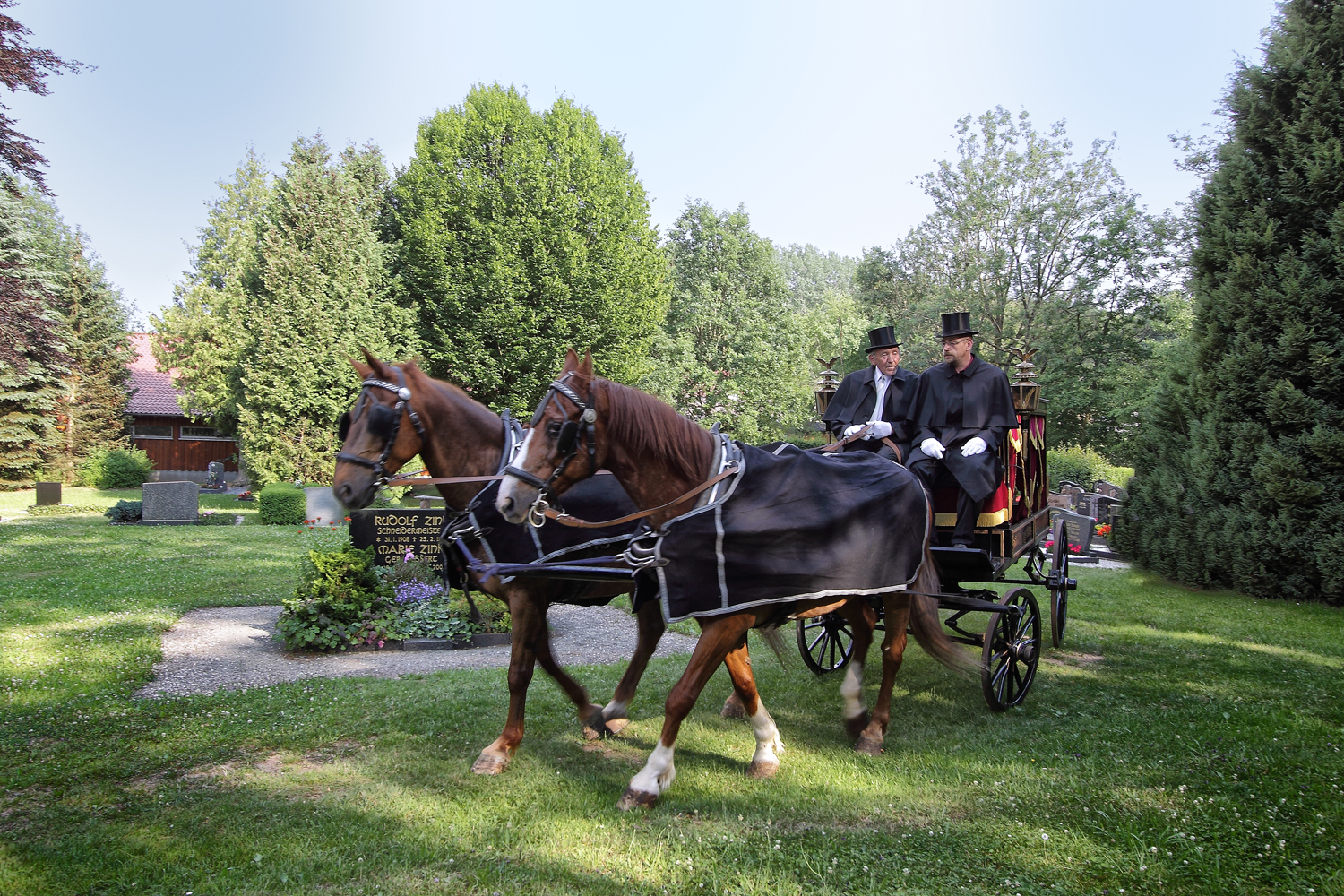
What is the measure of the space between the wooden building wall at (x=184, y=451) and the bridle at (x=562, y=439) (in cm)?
3921

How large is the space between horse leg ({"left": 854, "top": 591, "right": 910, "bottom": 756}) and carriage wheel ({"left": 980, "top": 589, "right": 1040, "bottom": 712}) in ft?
2.40

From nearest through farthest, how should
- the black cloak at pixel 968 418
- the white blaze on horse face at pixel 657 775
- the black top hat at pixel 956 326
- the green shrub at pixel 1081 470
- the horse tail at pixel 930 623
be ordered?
1. the white blaze on horse face at pixel 657 775
2. the horse tail at pixel 930 623
3. the black cloak at pixel 968 418
4. the black top hat at pixel 956 326
5. the green shrub at pixel 1081 470

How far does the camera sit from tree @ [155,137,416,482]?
74.3 feet

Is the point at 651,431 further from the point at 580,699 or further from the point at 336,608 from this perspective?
the point at 336,608

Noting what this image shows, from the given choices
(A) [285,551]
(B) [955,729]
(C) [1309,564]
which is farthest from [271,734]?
(C) [1309,564]

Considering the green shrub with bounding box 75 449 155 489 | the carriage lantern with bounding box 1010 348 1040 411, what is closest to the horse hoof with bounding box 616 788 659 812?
the carriage lantern with bounding box 1010 348 1040 411

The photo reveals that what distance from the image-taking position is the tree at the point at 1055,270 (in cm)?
2744

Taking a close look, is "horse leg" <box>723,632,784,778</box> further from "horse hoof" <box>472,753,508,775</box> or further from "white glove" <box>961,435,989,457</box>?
"white glove" <box>961,435,989,457</box>

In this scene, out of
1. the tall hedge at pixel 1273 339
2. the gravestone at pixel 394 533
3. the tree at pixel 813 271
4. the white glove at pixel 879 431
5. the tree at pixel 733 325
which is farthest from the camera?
the tree at pixel 813 271

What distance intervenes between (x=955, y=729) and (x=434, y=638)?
18.2 ft

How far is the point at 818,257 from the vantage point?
315ft

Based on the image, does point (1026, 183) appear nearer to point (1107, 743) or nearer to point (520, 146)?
point (520, 146)

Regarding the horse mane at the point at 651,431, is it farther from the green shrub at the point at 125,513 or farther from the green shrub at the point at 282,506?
the green shrub at the point at 125,513

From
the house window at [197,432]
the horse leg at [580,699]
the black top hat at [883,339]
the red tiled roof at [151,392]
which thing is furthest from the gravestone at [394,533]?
the house window at [197,432]
